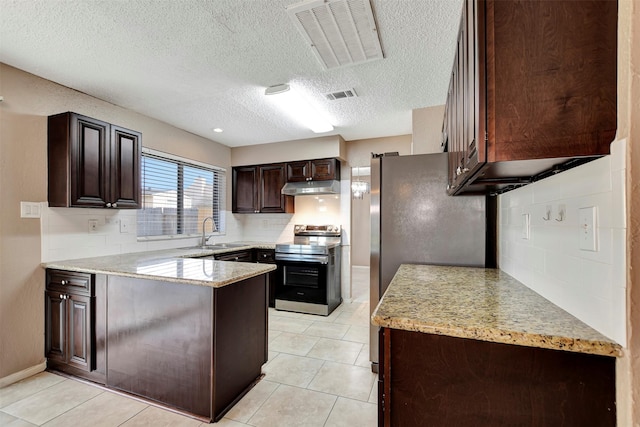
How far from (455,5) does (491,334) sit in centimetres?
171

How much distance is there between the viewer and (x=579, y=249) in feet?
3.03

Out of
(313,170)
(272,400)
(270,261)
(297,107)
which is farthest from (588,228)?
(270,261)

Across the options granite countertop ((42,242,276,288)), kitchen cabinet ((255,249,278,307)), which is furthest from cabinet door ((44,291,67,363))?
kitchen cabinet ((255,249,278,307))

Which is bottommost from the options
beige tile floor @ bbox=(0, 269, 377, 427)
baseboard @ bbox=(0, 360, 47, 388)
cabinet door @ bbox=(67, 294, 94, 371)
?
beige tile floor @ bbox=(0, 269, 377, 427)

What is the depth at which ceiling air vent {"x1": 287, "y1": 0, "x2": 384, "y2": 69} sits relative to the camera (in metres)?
1.55

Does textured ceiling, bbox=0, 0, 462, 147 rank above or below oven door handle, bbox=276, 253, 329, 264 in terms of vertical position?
above

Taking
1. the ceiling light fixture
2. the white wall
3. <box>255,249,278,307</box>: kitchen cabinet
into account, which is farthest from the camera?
<box>255,249,278,307</box>: kitchen cabinet

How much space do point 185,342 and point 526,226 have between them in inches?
82.9

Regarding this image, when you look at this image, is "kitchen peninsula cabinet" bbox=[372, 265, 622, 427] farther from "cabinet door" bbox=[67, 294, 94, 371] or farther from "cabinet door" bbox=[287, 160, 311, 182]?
"cabinet door" bbox=[287, 160, 311, 182]

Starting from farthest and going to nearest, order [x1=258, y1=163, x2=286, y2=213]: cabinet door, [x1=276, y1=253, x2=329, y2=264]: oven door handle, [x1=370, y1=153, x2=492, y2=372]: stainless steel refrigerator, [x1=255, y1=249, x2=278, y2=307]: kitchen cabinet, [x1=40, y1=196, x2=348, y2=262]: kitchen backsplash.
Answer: [x1=258, y1=163, x2=286, y2=213]: cabinet door < [x1=255, y1=249, x2=278, y2=307]: kitchen cabinet < [x1=276, y1=253, x2=329, y2=264]: oven door handle < [x1=40, y1=196, x2=348, y2=262]: kitchen backsplash < [x1=370, y1=153, x2=492, y2=372]: stainless steel refrigerator

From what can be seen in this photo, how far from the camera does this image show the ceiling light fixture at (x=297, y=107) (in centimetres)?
256

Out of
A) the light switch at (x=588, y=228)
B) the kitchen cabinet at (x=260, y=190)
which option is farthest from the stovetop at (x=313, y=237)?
the light switch at (x=588, y=228)

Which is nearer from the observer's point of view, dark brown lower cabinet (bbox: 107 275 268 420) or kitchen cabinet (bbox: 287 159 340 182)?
dark brown lower cabinet (bbox: 107 275 268 420)

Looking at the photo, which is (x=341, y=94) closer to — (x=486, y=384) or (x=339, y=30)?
(x=339, y=30)
